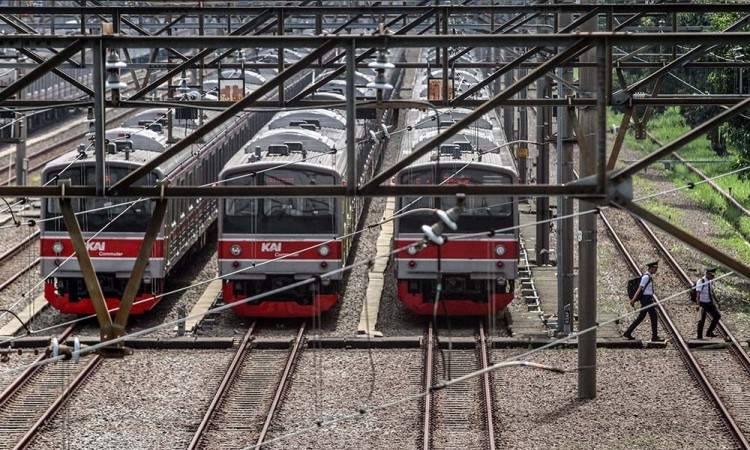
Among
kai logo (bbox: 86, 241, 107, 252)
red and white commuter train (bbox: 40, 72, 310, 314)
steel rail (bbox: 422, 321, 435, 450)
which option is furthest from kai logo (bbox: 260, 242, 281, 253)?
steel rail (bbox: 422, 321, 435, 450)

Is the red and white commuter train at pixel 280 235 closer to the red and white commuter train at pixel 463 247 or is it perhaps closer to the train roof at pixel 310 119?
the red and white commuter train at pixel 463 247

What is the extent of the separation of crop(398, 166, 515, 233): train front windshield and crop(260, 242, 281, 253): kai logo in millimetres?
1544

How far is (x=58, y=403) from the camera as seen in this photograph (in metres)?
12.5

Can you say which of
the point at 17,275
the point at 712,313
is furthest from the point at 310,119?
the point at 712,313

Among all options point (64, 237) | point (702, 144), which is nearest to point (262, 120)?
point (64, 237)

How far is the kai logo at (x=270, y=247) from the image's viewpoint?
16.0 metres

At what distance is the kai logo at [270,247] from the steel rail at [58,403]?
269 centimetres

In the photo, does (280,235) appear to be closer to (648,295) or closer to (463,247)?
(463,247)

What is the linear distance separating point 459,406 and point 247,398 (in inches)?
85.8

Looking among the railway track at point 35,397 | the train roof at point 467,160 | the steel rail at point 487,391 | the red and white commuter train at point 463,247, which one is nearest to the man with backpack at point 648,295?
the red and white commuter train at point 463,247

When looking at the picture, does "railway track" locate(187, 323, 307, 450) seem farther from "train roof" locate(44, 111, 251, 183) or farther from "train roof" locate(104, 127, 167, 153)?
"train roof" locate(104, 127, 167, 153)

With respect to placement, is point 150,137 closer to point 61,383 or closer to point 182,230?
point 182,230

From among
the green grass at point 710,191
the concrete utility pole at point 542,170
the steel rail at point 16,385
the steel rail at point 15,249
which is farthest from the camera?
Answer: the green grass at point 710,191

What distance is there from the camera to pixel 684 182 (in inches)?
1118
